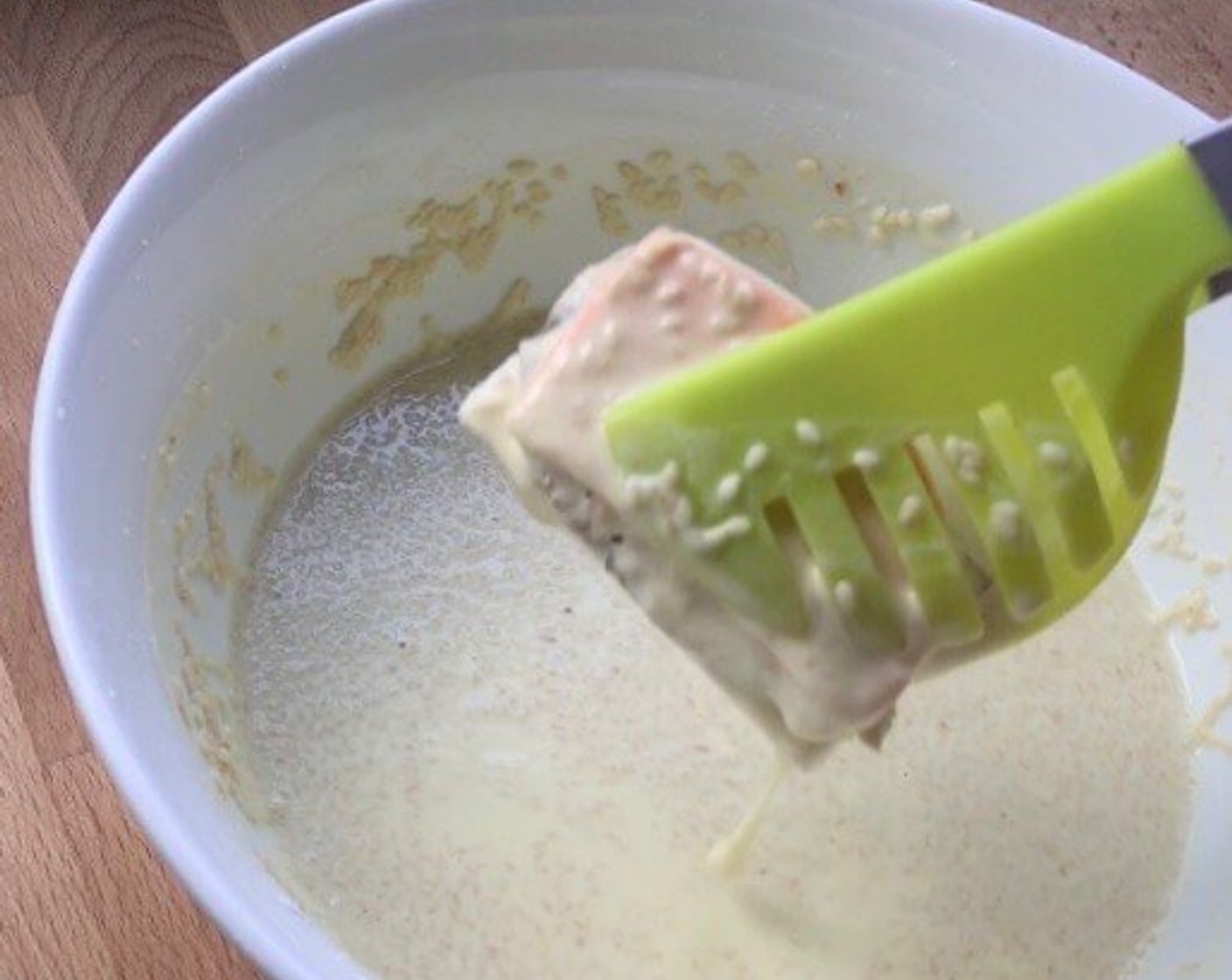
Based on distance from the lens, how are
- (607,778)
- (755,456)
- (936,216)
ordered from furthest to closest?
(936,216) < (607,778) < (755,456)

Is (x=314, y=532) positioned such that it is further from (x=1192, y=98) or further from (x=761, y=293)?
(x=1192, y=98)

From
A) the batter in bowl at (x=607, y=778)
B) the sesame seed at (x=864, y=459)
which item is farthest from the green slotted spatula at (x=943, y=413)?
the batter in bowl at (x=607, y=778)

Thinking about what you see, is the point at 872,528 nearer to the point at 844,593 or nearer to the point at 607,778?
the point at 844,593

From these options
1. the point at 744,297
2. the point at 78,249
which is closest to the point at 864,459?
the point at 744,297

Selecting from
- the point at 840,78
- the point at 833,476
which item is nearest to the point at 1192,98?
the point at 840,78

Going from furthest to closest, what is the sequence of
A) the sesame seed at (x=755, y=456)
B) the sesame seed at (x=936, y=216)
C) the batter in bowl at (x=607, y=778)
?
the sesame seed at (x=936, y=216) < the batter in bowl at (x=607, y=778) < the sesame seed at (x=755, y=456)

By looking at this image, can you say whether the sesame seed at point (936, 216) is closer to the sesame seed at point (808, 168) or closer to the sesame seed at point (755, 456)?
the sesame seed at point (808, 168)

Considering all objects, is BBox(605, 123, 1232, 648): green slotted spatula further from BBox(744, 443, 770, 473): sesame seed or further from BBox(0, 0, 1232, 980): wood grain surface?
BBox(0, 0, 1232, 980): wood grain surface
